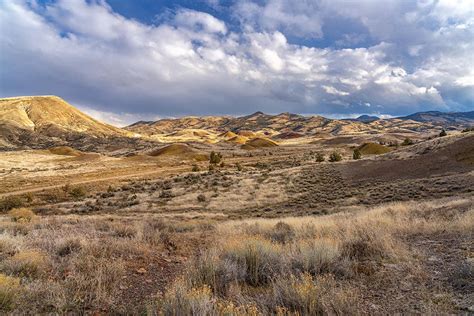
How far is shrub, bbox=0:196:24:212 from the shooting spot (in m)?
29.7

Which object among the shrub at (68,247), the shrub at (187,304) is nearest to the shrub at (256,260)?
the shrub at (187,304)

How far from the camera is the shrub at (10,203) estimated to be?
97.4ft

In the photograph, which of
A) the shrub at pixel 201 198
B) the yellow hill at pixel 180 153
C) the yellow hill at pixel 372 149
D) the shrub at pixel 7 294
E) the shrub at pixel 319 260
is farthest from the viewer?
the yellow hill at pixel 180 153

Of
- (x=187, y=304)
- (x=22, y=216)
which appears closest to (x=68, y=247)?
(x=187, y=304)

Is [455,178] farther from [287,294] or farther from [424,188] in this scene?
[287,294]

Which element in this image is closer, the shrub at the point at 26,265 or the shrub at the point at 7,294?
the shrub at the point at 7,294

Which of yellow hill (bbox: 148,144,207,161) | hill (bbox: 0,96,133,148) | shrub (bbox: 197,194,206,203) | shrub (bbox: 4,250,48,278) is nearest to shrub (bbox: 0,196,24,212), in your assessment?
shrub (bbox: 197,194,206,203)

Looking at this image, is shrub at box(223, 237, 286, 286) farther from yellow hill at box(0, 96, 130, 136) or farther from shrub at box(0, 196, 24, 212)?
yellow hill at box(0, 96, 130, 136)

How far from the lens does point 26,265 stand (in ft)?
20.7

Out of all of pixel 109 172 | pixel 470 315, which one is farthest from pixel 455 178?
pixel 109 172

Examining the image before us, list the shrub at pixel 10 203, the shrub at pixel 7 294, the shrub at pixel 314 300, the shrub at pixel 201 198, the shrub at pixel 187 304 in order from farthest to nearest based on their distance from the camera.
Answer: the shrub at pixel 201 198 < the shrub at pixel 10 203 < the shrub at pixel 7 294 < the shrub at pixel 314 300 < the shrub at pixel 187 304

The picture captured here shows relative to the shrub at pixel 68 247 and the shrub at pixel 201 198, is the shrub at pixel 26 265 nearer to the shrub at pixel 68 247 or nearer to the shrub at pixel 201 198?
the shrub at pixel 68 247

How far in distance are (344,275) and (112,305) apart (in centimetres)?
383

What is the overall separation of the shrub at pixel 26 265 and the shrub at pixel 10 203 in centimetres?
2781
